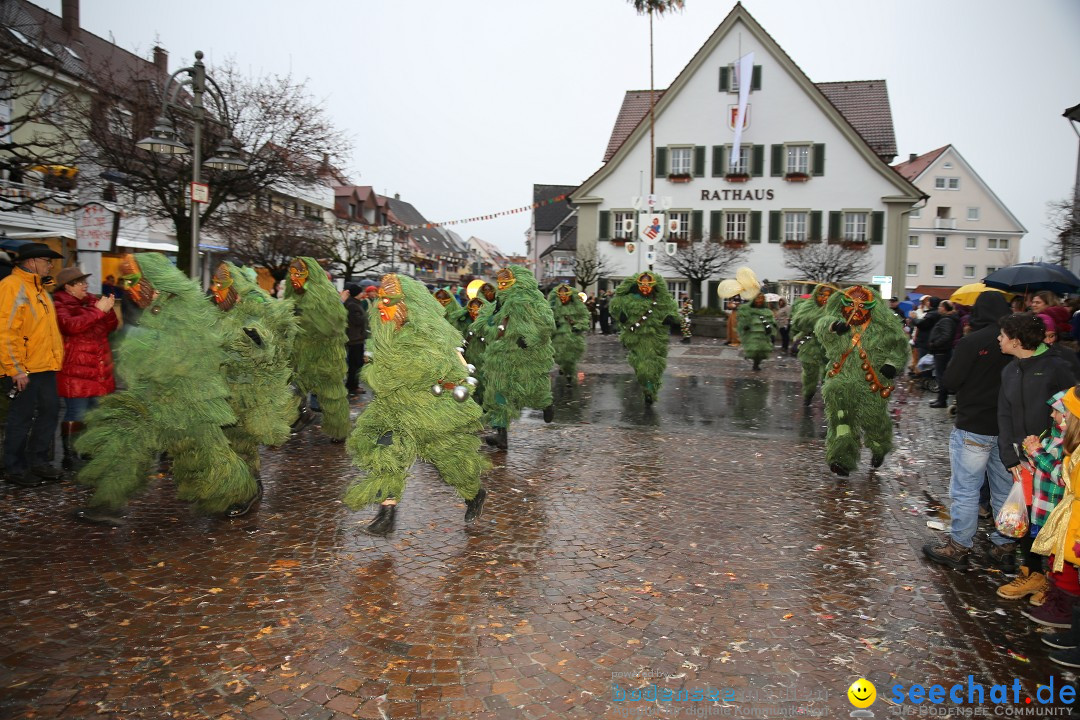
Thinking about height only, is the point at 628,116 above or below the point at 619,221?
above

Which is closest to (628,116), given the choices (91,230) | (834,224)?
(834,224)

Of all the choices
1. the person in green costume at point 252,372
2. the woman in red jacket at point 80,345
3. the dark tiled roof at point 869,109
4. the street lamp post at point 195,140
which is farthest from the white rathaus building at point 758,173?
the person in green costume at point 252,372

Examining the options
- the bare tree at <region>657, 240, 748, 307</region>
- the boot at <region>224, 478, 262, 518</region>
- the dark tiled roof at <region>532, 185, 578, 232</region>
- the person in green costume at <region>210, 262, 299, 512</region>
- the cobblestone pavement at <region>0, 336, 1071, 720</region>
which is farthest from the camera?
the dark tiled roof at <region>532, 185, 578, 232</region>

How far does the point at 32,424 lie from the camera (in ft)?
21.9

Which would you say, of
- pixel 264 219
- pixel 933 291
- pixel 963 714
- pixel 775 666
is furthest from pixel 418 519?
pixel 933 291

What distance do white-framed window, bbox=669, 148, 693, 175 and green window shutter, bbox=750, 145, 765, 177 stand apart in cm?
284

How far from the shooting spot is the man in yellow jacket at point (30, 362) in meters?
6.14

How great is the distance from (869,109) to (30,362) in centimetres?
4056

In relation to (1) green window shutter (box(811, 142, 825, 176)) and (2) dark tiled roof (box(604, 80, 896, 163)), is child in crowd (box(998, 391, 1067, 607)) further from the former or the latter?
(2) dark tiled roof (box(604, 80, 896, 163))

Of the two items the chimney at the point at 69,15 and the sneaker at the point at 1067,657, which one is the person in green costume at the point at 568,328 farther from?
the chimney at the point at 69,15

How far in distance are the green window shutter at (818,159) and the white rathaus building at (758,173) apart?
1.8 inches

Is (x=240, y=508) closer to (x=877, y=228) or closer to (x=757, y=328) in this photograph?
(x=757, y=328)

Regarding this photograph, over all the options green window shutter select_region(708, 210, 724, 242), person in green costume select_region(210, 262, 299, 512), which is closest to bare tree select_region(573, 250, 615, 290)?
green window shutter select_region(708, 210, 724, 242)

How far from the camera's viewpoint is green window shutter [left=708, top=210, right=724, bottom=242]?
34.2 m
